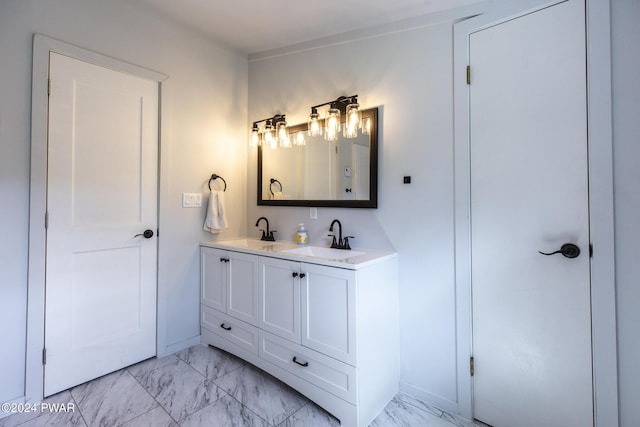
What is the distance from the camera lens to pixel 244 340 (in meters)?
2.12

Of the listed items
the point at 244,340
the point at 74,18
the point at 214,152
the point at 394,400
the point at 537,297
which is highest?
the point at 74,18

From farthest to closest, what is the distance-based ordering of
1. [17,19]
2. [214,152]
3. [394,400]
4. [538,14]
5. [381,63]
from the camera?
[214,152] < [381,63] < [394,400] < [17,19] < [538,14]

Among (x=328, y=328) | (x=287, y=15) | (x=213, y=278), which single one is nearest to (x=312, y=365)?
(x=328, y=328)

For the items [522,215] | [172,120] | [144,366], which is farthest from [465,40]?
[144,366]

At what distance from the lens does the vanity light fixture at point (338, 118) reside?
6.50 feet

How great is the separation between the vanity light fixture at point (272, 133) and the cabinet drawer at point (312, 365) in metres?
1.52

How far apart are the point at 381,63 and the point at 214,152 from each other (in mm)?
1563

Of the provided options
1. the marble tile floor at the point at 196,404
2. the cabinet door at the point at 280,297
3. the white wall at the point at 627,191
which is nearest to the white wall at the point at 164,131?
the marble tile floor at the point at 196,404

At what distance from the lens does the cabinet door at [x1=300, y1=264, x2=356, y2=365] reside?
5.07ft

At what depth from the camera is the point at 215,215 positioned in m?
2.47

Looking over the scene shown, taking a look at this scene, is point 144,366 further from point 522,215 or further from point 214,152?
point 522,215

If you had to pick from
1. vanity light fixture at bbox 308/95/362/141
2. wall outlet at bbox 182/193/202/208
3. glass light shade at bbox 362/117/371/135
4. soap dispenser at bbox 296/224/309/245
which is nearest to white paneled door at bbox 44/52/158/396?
wall outlet at bbox 182/193/202/208

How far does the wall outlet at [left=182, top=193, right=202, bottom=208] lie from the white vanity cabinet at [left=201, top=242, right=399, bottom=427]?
63cm

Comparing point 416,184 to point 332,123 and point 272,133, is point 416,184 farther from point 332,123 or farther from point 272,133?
point 272,133
